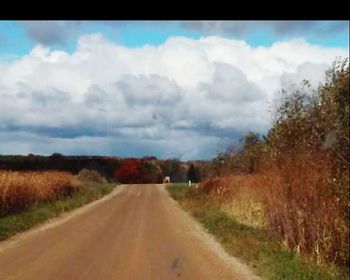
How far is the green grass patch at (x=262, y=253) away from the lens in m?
10.3

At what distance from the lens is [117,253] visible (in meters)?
14.5

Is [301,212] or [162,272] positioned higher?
[301,212]

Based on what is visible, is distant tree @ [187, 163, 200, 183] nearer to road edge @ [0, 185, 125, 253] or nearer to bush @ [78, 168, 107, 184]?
bush @ [78, 168, 107, 184]

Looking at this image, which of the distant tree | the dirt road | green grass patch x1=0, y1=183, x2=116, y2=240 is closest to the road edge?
the dirt road

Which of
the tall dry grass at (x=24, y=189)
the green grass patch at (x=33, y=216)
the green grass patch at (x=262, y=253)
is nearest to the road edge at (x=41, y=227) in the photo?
the green grass patch at (x=33, y=216)

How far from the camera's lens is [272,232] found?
50.3ft

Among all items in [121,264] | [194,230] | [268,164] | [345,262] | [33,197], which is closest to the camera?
[345,262]

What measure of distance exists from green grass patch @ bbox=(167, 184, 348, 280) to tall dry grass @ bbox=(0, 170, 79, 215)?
26.1 ft

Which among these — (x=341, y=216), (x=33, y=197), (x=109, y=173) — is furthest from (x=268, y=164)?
(x=109, y=173)

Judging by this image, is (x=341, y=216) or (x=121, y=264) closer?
(x=341, y=216)
